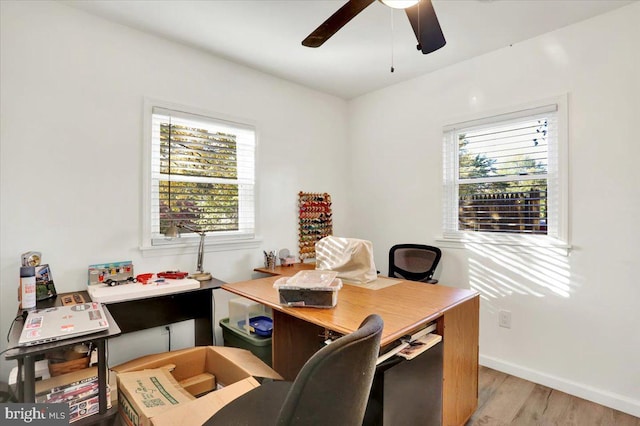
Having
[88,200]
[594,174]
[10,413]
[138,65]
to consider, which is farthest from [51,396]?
[594,174]

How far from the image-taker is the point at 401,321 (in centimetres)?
135

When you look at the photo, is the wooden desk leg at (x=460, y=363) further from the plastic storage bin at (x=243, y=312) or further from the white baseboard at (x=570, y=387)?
the plastic storage bin at (x=243, y=312)

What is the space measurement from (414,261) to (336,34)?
2066mm

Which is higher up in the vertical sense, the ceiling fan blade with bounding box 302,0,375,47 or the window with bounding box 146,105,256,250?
the ceiling fan blade with bounding box 302,0,375,47

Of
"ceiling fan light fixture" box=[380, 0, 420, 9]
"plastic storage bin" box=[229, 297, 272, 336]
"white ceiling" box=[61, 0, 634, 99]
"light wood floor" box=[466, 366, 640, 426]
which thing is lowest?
"light wood floor" box=[466, 366, 640, 426]

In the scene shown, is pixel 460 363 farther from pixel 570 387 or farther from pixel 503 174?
pixel 503 174

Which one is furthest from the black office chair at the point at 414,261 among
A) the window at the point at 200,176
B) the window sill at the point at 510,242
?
the window at the point at 200,176

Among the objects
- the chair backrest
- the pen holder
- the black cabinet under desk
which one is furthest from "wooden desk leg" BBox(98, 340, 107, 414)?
the pen holder

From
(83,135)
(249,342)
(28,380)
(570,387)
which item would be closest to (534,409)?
(570,387)

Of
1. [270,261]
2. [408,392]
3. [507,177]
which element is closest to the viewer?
[408,392]

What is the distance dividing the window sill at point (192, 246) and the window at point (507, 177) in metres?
1.87

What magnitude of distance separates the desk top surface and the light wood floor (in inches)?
35.3

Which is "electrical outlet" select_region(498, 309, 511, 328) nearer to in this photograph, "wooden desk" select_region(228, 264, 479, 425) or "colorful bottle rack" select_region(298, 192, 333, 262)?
"wooden desk" select_region(228, 264, 479, 425)

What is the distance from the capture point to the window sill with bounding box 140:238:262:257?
244cm
